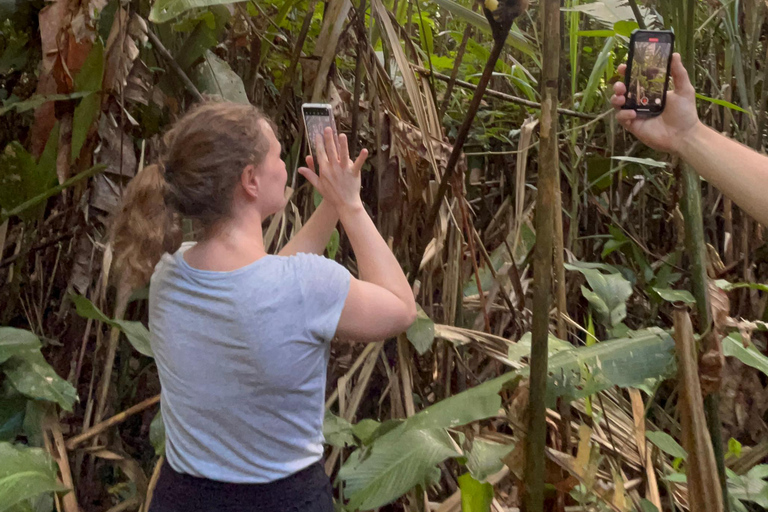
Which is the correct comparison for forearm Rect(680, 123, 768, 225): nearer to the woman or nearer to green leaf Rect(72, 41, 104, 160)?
the woman

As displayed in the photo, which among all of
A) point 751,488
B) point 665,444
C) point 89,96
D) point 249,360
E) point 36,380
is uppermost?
point 89,96

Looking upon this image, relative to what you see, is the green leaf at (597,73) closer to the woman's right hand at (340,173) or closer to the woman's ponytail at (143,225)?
the woman's right hand at (340,173)

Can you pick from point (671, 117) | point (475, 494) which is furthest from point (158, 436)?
point (671, 117)

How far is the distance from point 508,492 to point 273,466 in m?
0.55

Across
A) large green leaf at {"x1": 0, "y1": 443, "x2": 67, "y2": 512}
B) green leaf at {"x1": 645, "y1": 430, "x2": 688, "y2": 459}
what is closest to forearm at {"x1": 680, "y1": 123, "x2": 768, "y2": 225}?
green leaf at {"x1": 645, "y1": 430, "x2": 688, "y2": 459}

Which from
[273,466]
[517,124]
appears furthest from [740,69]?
[273,466]

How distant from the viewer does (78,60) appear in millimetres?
1059

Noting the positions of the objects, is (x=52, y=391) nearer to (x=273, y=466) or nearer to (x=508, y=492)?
(x=273, y=466)

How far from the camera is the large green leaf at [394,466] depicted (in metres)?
0.70

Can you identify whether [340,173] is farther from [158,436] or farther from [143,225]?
[158,436]

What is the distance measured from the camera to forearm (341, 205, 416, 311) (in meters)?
0.72

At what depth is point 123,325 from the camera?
92 centimetres

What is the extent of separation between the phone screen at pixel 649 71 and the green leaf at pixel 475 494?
19.9 inches

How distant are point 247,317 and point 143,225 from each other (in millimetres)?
235
